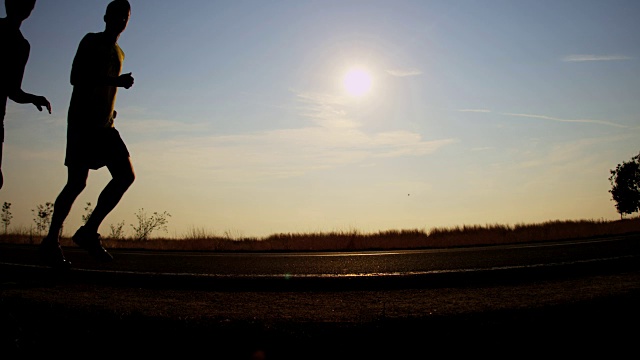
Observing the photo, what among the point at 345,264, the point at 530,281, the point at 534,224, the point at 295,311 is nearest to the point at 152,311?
the point at 295,311

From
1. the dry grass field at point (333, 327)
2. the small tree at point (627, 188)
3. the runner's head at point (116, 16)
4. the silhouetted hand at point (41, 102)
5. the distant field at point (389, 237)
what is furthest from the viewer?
the small tree at point (627, 188)

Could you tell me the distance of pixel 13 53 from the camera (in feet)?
11.2

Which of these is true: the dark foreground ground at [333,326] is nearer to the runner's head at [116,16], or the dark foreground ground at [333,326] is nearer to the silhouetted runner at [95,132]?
the silhouetted runner at [95,132]

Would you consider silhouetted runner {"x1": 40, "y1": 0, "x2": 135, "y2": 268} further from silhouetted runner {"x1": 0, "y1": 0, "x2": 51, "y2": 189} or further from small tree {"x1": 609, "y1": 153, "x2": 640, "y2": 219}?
small tree {"x1": 609, "y1": 153, "x2": 640, "y2": 219}

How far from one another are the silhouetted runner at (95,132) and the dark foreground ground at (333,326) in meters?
0.59

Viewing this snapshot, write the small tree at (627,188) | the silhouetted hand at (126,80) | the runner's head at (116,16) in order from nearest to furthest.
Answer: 1. the silhouetted hand at (126,80)
2. the runner's head at (116,16)
3. the small tree at (627,188)

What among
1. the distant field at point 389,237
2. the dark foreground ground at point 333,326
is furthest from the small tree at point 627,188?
the dark foreground ground at point 333,326

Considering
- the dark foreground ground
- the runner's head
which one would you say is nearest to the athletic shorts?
the runner's head

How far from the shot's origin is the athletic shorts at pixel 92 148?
4199 millimetres

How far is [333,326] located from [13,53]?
290cm

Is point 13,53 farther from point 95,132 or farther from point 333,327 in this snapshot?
point 333,327

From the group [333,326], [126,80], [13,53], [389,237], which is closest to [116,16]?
[126,80]

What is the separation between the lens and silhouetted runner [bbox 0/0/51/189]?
337cm

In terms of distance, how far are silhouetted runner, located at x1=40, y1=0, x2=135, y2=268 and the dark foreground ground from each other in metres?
0.59
